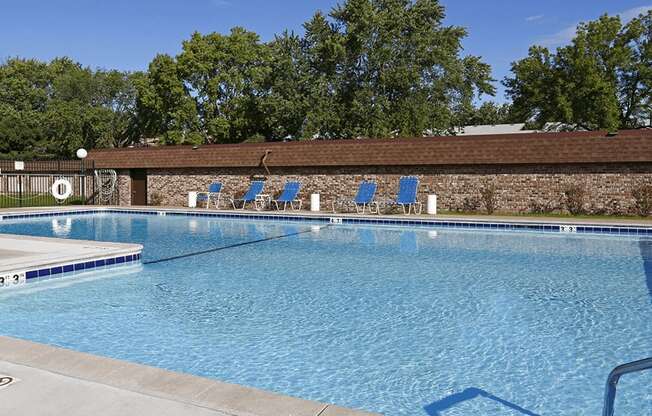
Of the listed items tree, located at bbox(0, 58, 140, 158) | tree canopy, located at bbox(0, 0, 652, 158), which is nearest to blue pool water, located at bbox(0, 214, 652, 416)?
tree canopy, located at bbox(0, 0, 652, 158)

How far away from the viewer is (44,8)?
28.2 metres

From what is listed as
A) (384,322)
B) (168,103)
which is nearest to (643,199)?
(384,322)

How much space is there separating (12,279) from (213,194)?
1303 centimetres

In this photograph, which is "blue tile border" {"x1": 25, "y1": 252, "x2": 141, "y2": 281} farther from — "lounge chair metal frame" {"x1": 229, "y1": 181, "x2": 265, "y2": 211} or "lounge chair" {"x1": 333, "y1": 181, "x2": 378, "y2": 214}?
"lounge chair metal frame" {"x1": 229, "y1": 181, "x2": 265, "y2": 211}

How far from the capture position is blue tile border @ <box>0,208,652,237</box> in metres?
13.3

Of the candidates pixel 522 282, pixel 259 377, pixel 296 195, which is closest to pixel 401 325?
pixel 259 377

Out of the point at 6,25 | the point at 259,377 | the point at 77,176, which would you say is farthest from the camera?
the point at 6,25

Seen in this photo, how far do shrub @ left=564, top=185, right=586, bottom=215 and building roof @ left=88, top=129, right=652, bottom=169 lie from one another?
0.81 meters

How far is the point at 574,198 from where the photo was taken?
52.1ft

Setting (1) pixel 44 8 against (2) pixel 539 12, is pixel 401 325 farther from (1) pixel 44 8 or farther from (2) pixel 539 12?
(1) pixel 44 8

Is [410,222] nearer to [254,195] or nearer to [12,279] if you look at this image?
[254,195]

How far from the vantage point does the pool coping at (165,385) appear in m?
3.15

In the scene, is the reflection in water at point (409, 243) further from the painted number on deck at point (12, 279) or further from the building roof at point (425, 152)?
the painted number on deck at point (12, 279)

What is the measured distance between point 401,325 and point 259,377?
189 centimetres
